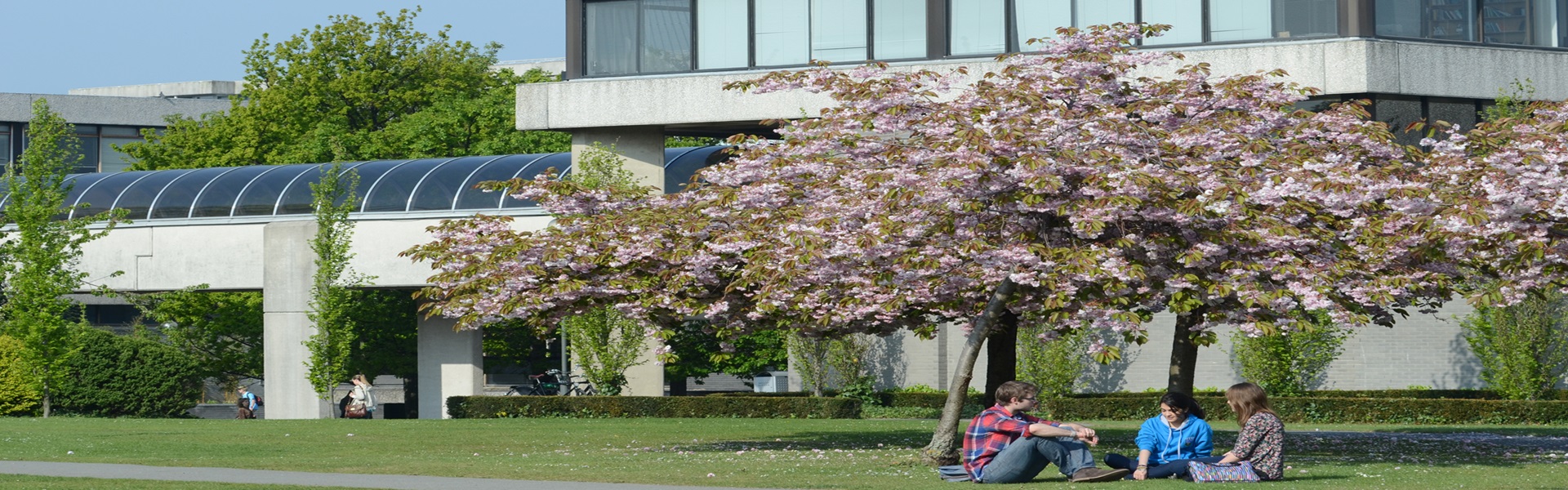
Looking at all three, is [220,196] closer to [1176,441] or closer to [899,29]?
[899,29]

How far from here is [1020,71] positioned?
18.0 meters

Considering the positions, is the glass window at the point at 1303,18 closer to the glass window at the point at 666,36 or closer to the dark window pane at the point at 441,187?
the glass window at the point at 666,36

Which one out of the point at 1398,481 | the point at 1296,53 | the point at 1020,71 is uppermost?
the point at 1296,53

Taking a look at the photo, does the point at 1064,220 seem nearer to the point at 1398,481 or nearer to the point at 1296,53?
the point at 1398,481

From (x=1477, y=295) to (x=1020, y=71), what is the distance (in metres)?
4.88

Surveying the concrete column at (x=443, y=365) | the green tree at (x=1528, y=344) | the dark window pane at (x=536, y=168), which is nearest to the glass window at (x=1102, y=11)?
the green tree at (x=1528, y=344)

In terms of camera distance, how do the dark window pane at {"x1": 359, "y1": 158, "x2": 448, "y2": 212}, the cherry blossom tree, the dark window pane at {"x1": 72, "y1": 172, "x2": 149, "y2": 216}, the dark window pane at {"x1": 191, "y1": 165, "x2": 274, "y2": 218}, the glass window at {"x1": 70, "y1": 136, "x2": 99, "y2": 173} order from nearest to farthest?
the cherry blossom tree < the dark window pane at {"x1": 359, "y1": 158, "x2": 448, "y2": 212} < the dark window pane at {"x1": 191, "y1": 165, "x2": 274, "y2": 218} < the dark window pane at {"x1": 72, "y1": 172, "x2": 149, "y2": 216} < the glass window at {"x1": 70, "y1": 136, "x2": 99, "y2": 173}

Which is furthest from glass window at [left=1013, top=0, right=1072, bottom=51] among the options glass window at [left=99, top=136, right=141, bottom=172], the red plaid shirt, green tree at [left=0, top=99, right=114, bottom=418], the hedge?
glass window at [left=99, top=136, right=141, bottom=172]

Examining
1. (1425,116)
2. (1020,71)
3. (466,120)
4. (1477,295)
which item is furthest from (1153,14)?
(466,120)

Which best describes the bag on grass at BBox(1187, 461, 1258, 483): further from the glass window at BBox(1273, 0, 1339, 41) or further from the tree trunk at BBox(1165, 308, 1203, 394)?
the glass window at BBox(1273, 0, 1339, 41)

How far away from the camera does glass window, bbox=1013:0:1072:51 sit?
32.2 m

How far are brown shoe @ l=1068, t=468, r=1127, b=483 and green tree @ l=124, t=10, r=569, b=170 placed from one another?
41439 millimetres

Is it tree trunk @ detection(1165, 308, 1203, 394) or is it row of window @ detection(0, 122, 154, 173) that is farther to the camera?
row of window @ detection(0, 122, 154, 173)

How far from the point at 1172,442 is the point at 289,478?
7.42 metres
